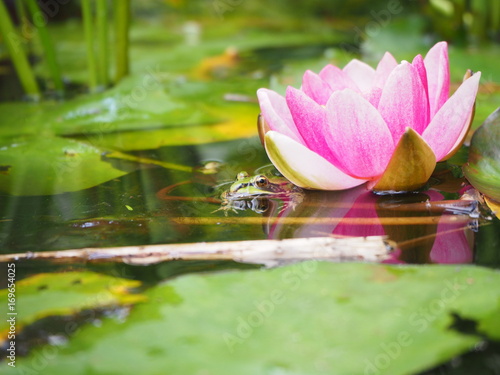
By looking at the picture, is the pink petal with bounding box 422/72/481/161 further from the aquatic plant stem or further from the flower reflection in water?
the aquatic plant stem

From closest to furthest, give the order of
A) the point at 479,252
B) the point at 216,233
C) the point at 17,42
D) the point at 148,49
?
the point at 479,252
the point at 216,233
the point at 17,42
the point at 148,49

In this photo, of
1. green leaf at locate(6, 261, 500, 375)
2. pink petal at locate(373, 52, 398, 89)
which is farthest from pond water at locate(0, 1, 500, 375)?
pink petal at locate(373, 52, 398, 89)

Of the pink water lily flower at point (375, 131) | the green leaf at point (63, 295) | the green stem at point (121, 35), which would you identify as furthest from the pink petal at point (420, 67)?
the green stem at point (121, 35)

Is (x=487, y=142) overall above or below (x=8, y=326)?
above

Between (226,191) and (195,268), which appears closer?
(195,268)

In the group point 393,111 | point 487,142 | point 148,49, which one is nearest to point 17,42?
point 148,49

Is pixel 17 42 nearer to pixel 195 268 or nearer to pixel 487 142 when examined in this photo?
pixel 195 268

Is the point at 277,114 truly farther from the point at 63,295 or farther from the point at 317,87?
the point at 63,295

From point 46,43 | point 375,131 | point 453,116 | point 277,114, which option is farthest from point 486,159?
point 46,43
